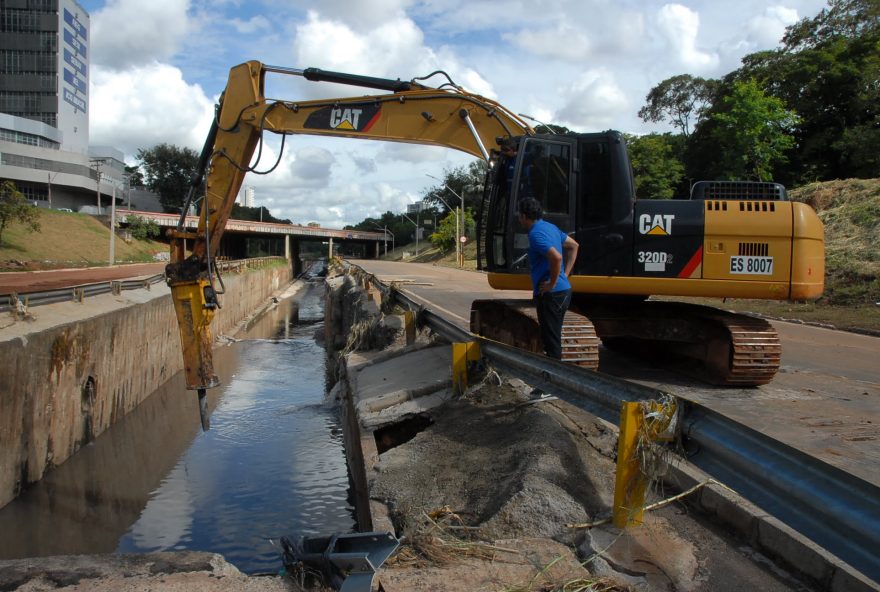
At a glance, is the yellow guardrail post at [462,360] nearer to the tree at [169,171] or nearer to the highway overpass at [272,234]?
the highway overpass at [272,234]

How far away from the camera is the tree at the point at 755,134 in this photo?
3453 centimetres

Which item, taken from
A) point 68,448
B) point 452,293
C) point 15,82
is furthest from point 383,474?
point 15,82

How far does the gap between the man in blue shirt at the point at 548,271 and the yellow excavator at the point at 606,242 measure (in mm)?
541

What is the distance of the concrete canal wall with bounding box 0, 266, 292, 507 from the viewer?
9.24 meters

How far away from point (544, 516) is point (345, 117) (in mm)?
5731

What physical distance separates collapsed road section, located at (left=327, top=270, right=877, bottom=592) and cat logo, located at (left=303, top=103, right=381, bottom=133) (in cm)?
350

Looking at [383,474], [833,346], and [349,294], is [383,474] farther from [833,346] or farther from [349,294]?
[349,294]

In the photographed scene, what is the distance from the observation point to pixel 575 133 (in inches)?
297

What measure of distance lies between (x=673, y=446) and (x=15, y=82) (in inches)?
4321

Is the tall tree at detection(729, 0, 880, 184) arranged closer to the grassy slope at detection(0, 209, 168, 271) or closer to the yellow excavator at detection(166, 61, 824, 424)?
the yellow excavator at detection(166, 61, 824, 424)

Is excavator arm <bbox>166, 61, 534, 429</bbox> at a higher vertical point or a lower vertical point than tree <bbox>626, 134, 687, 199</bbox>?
lower

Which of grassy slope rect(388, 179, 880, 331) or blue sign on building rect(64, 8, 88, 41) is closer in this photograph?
grassy slope rect(388, 179, 880, 331)

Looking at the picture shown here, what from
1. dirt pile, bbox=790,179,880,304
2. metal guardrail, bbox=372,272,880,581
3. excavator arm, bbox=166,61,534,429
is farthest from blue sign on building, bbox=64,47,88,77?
metal guardrail, bbox=372,272,880,581

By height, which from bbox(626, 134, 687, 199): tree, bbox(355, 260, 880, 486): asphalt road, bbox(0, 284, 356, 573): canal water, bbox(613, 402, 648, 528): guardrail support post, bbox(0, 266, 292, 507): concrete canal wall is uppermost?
bbox(626, 134, 687, 199): tree
